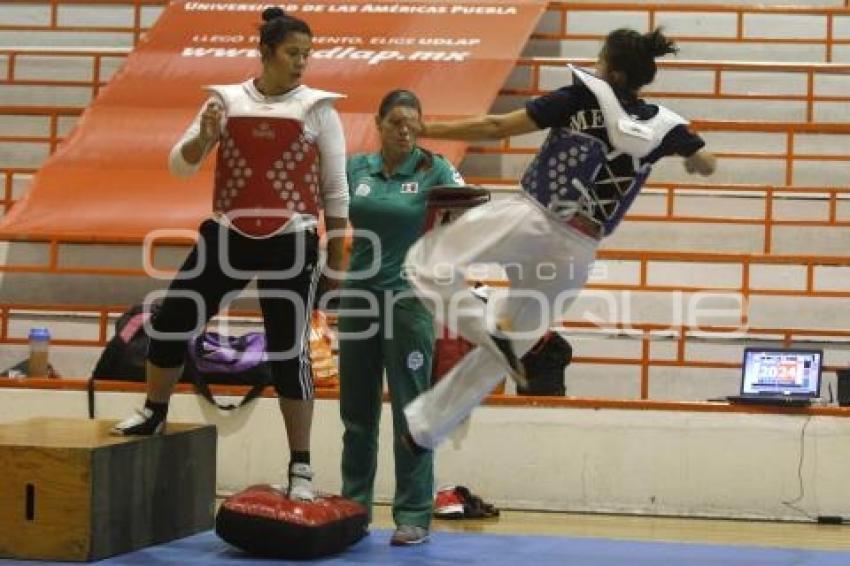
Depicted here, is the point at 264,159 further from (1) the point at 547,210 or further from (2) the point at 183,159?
(1) the point at 547,210

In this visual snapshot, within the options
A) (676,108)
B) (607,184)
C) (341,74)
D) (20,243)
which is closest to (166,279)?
(20,243)

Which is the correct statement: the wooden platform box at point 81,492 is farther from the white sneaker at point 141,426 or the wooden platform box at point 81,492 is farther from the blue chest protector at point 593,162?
the blue chest protector at point 593,162

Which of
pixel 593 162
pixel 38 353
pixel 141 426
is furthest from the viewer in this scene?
pixel 38 353

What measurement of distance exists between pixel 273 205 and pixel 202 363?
7.99ft

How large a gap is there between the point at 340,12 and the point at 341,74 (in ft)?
3.12

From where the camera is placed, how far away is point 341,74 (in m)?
10.4

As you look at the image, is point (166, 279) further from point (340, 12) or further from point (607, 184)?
point (607, 184)

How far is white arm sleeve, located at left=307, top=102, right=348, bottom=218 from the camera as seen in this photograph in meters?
5.44

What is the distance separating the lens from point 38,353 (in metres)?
8.41

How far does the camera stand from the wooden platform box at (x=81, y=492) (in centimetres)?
524

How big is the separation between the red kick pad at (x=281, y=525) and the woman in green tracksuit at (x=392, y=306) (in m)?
0.43

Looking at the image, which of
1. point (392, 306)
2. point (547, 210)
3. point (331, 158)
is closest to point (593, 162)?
point (547, 210)

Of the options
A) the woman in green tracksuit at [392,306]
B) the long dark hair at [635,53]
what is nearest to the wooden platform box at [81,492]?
the woman in green tracksuit at [392,306]

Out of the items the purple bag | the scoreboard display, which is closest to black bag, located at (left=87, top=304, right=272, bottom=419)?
the purple bag
